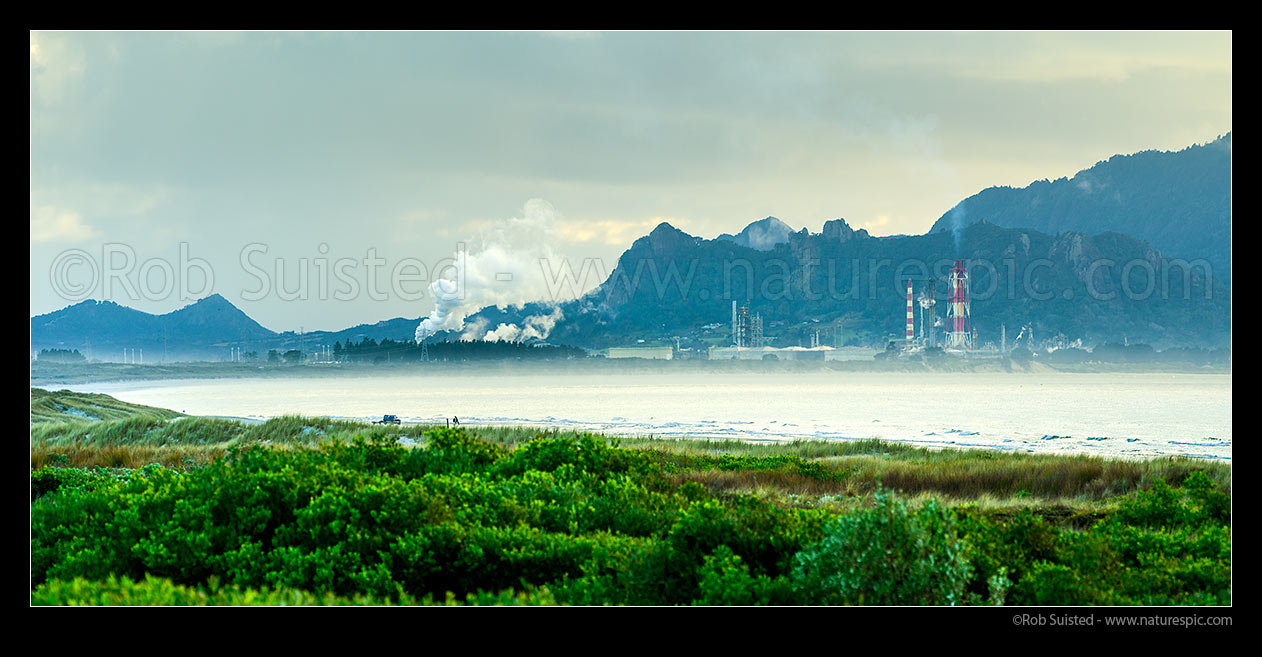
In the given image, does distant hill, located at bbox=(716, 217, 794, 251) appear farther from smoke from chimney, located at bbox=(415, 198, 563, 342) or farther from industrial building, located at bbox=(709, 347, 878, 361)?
smoke from chimney, located at bbox=(415, 198, 563, 342)

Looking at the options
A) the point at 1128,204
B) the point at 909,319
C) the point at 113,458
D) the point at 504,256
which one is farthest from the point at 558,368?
the point at 113,458

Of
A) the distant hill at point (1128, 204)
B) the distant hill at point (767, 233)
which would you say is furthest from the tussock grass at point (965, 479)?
the distant hill at point (767, 233)

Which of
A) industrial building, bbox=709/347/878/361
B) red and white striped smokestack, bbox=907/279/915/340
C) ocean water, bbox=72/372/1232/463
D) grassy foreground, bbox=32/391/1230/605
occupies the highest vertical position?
red and white striped smokestack, bbox=907/279/915/340

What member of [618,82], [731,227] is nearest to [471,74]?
[618,82]

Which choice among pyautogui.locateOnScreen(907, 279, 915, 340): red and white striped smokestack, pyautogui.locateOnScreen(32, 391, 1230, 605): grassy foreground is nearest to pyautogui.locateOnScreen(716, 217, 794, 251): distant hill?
pyautogui.locateOnScreen(907, 279, 915, 340): red and white striped smokestack

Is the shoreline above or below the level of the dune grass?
below

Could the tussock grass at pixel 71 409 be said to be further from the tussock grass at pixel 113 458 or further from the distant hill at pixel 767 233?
the distant hill at pixel 767 233
